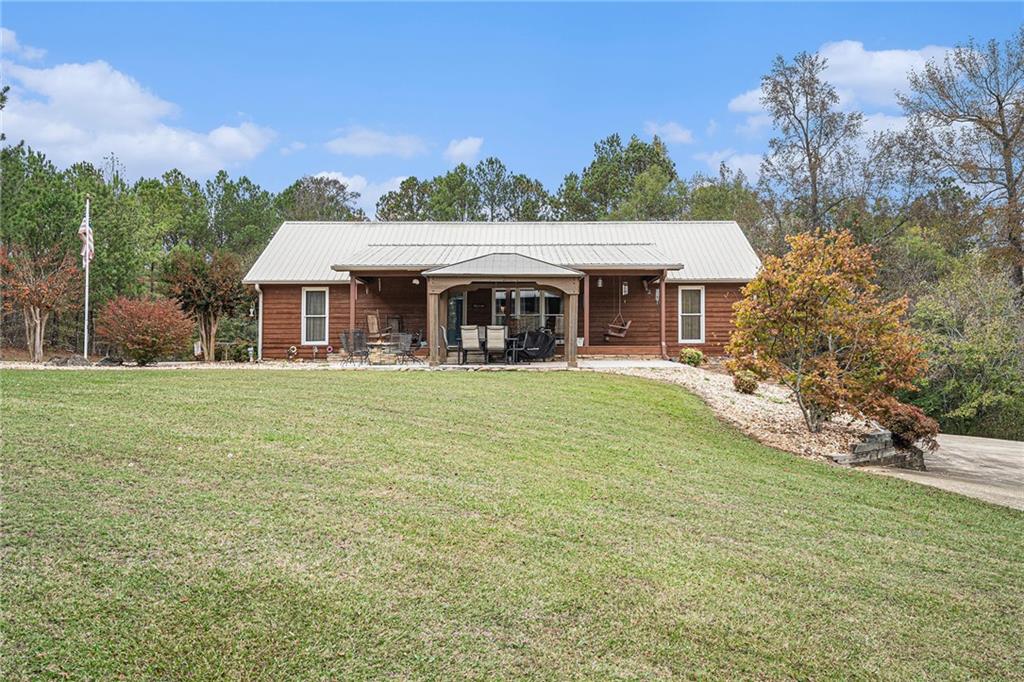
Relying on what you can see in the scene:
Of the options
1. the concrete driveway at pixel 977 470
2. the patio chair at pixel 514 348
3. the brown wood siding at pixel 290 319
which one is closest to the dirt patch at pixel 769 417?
the concrete driveway at pixel 977 470

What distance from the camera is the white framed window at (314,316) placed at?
20031 mm

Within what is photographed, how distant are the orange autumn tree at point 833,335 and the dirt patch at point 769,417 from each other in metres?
0.44

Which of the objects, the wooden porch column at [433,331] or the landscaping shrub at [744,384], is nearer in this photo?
the landscaping shrub at [744,384]

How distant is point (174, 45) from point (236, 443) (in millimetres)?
14827

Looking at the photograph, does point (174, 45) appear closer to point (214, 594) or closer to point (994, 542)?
point (214, 594)

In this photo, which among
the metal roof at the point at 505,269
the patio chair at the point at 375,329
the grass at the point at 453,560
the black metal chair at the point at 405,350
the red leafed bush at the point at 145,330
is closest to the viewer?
the grass at the point at 453,560

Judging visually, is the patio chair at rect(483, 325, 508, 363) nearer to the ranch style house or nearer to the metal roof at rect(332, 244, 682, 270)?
the ranch style house

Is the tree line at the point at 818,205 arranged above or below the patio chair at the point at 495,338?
above

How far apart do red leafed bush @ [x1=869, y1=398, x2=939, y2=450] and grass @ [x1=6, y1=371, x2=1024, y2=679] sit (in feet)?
11.8

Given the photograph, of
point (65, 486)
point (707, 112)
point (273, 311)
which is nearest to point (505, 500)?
point (65, 486)

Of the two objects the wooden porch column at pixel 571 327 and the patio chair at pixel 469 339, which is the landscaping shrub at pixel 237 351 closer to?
the patio chair at pixel 469 339

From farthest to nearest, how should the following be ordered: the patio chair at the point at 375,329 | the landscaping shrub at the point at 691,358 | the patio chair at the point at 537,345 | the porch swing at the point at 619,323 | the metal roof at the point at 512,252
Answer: the porch swing at the point at 619,323 < the patio chair at the point at 375,329 < the metal roof at the point at 512,252 < the landscaping shrub at the point at 691,358 < the patio chair at the point at 537,345

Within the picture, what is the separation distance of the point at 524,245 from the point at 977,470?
1484cm

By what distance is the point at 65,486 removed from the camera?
4.59 meters
